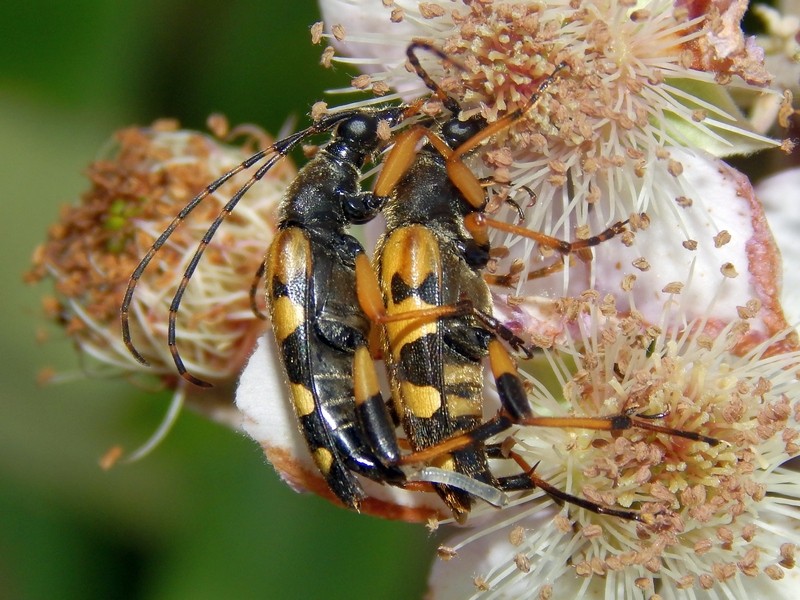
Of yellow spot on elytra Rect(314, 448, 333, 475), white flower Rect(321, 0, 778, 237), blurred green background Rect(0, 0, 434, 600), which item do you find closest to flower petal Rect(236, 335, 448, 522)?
yellow spot on elytra Rect(314, 448, 333, 475)

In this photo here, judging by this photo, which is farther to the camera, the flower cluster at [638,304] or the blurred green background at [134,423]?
the blurred green background at [134,423]

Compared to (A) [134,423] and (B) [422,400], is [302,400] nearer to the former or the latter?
(B) [422,400]

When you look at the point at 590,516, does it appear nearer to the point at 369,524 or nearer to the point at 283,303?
the point at 283,303

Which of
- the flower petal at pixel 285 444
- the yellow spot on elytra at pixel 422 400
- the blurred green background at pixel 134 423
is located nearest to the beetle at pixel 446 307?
the yellow spot on elytra at pixel 422 400

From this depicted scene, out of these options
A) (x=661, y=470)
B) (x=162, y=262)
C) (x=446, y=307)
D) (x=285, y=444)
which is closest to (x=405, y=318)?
(x=446, y=307)

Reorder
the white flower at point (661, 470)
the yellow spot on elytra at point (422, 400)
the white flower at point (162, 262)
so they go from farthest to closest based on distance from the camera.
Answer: the white flower at point (162, 262)
the white flower at point (661, 470)
the yellow spot on elytra at point (422, 400)

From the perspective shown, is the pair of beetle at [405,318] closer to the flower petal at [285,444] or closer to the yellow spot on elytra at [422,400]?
the yellow spot on elytra at [422,400]
